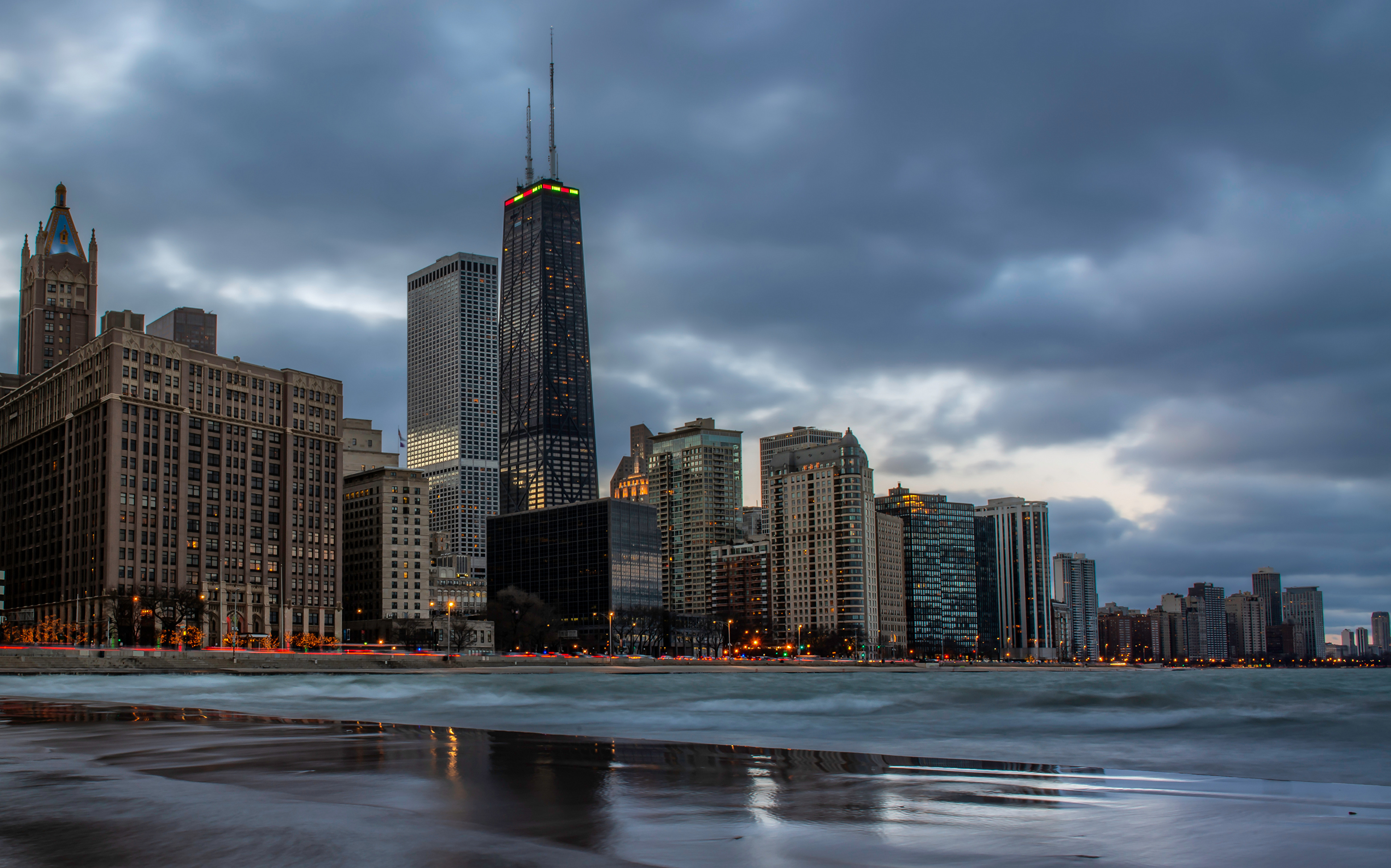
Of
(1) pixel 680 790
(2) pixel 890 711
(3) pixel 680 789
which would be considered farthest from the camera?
Result: (2) pixel 890 711

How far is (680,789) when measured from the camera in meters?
20.7

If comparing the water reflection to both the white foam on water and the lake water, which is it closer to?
the lake water

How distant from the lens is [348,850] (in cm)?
1406

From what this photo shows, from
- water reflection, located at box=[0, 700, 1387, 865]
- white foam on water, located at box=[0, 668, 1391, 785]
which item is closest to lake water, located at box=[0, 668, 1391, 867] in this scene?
water reflection, located at box=[0, 700, 1387, 865]

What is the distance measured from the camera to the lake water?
1481cm

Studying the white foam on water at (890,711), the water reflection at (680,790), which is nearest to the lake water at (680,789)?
the water reflection at (680,790)

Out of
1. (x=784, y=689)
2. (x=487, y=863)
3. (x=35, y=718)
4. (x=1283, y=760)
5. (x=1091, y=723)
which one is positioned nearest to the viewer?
(x=487, y=863)

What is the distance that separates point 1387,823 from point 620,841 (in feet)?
43.1

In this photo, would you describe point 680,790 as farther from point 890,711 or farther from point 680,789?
point 890,711

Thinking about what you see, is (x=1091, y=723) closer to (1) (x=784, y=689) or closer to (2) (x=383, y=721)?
(2) (x=383, y=721)

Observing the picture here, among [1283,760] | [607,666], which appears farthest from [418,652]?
[1283,760]

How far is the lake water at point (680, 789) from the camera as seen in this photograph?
14.8m

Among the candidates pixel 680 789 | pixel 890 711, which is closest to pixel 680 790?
pixel 680 789

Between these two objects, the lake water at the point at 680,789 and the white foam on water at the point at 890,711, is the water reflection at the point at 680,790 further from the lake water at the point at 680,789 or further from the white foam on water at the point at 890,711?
the white foam on water at the point at 890,711
